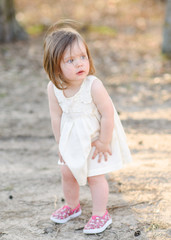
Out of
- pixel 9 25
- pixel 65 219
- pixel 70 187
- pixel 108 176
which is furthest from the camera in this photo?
pixel 9 25

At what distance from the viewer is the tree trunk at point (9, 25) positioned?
8.14m

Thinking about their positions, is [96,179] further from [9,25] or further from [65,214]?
[9,25]

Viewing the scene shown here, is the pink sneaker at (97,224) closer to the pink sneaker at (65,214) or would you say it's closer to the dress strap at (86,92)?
the pink sneaker at (65,214)

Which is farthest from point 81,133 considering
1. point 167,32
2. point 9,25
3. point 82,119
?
point 9,25

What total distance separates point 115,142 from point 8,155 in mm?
1820

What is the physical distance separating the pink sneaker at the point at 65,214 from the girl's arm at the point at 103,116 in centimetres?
59

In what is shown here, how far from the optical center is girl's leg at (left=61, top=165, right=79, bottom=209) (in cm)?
272

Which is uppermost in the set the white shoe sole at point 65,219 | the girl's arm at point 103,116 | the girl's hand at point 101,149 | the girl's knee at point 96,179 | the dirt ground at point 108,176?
the girl's arm at point 103,116

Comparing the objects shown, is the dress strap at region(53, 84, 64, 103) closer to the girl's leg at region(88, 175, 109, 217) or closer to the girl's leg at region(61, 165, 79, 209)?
the girl's leg at region(61, 165, 79, 209)

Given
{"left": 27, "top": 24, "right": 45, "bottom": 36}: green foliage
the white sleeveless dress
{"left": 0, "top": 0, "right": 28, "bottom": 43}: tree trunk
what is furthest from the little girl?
{"left": 27, "top": 24, "right": 45, "bottom": 36}: green foliage

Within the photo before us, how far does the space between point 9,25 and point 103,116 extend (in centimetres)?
643

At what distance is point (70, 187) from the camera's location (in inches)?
111

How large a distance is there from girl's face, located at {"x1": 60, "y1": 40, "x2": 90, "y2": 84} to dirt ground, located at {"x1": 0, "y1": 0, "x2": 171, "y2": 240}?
1.20m

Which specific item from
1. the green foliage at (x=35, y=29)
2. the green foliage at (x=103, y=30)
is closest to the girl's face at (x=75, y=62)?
the green foliage at (x=35, y=29)
